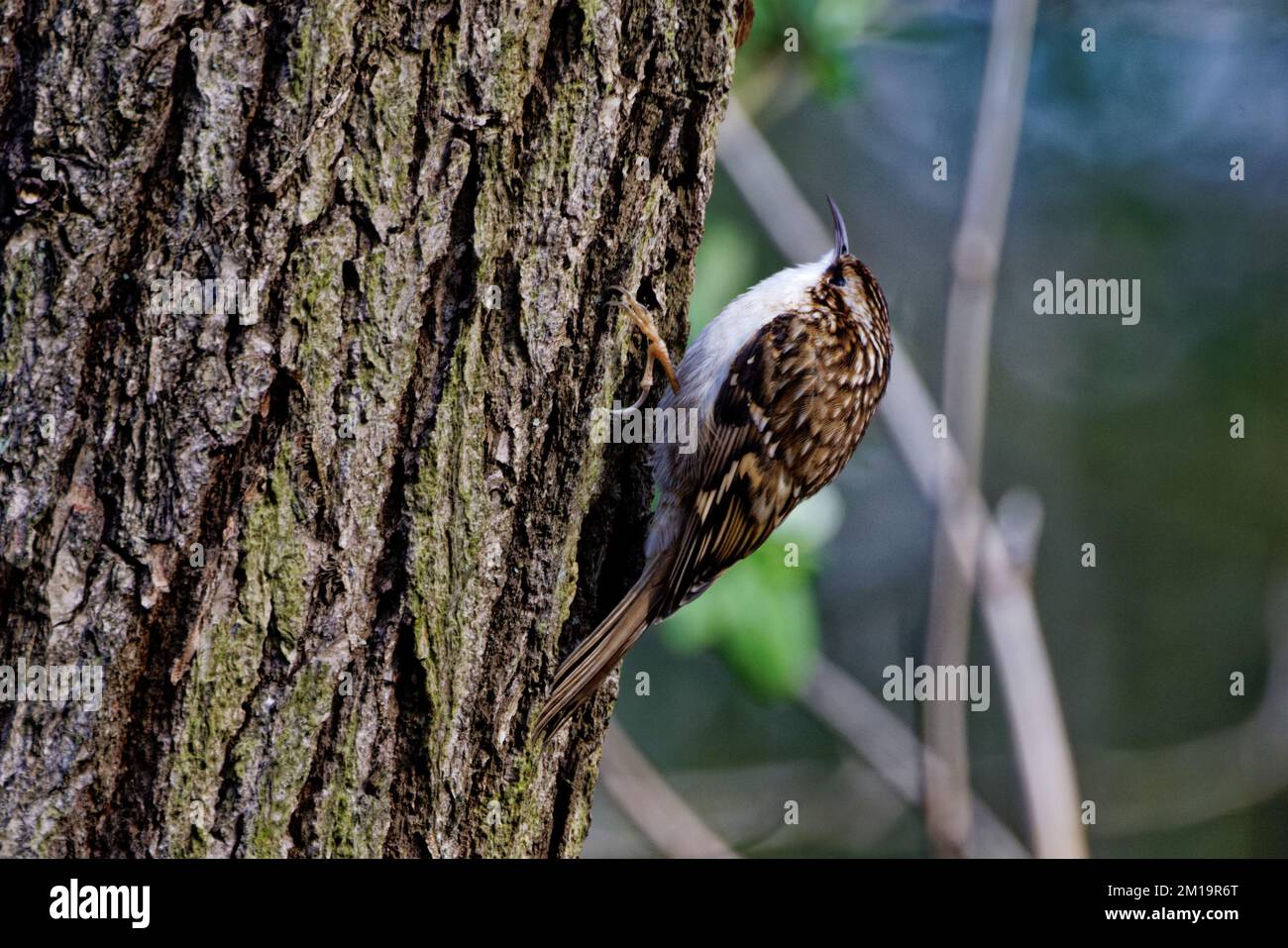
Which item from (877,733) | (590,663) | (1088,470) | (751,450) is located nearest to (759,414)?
(751,450)

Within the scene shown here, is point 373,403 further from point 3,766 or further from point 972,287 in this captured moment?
point 972,287

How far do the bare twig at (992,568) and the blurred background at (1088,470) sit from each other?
3.29ft

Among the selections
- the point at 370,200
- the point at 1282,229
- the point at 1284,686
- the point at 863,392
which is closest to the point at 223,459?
the point at 370,200

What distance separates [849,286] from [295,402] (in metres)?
1.78

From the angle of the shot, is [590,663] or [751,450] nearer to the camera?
[590,663]

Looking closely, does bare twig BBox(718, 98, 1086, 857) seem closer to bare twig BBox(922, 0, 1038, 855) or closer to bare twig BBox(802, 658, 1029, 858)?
bare twig BBox(922, 0, 1038, 855)

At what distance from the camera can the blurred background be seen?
20.9 ft

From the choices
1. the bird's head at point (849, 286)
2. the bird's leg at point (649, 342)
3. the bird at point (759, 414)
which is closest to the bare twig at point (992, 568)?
the bird's head at point (849, 286)

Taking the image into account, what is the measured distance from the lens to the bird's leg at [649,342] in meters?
1.80

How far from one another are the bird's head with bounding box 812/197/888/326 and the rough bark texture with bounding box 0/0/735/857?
121cm

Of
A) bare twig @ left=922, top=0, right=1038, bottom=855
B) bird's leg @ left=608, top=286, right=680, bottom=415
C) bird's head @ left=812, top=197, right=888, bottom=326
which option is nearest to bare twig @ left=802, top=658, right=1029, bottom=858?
bare twig @ left=922, top=0, right=1038, bottom=855

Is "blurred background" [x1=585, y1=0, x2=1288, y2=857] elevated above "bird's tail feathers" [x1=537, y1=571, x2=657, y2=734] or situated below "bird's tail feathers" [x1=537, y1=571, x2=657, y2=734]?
above

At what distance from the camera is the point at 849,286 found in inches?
114

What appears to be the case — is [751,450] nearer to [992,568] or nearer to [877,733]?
[992,568]
